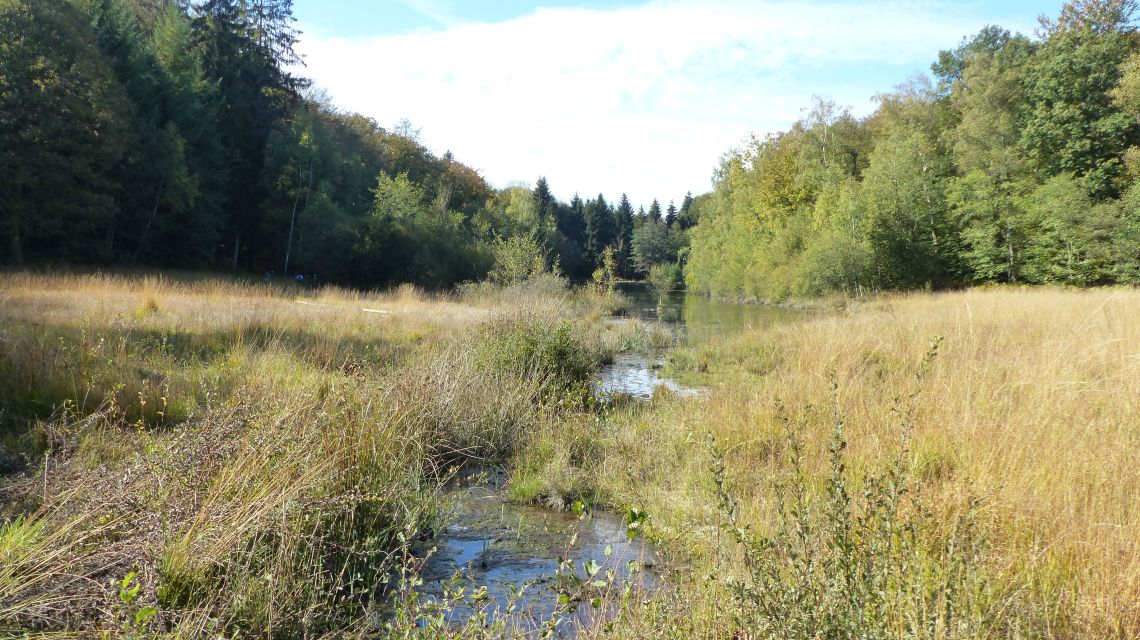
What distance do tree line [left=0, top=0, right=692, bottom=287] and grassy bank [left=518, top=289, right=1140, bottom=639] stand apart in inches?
922

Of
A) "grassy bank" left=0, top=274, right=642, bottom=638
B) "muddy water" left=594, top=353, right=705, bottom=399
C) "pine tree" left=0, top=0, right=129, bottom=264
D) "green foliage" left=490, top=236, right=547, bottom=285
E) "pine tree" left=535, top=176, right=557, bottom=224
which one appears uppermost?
"pine tree" left=535, top=176, right=557, bottom=224

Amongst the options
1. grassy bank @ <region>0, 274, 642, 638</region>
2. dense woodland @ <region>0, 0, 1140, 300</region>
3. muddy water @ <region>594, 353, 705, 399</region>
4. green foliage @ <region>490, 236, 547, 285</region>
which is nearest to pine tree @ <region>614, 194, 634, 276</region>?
dense woodland @ <region>0, 0, 1140, 300</region>

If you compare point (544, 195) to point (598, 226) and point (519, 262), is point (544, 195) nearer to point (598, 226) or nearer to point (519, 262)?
point (598, 226)

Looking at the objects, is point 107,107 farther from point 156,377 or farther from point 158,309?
point 156,377

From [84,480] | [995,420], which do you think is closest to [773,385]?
[995,420]

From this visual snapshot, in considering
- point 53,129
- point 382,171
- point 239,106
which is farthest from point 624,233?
point 53,129

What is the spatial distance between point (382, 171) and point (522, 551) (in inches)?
1428

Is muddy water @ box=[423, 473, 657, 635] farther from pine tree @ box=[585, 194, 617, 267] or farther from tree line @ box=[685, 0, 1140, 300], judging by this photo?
pine tree @ box=[585, 194, 617, 267]

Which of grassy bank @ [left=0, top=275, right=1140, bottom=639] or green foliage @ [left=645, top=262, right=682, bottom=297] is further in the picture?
green foliage @ [left=645, top=262, right=682, bottom=297]

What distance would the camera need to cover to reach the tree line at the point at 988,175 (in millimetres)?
30781

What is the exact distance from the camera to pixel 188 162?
30.4 m

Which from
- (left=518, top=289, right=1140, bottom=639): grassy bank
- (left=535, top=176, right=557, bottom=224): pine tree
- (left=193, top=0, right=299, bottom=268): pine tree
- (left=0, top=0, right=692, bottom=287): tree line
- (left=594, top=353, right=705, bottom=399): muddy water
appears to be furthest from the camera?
(left=535, top=176, right=557, bottom=224): pine tree

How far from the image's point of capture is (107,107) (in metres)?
24.8

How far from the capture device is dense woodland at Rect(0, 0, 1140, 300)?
24344 mm
